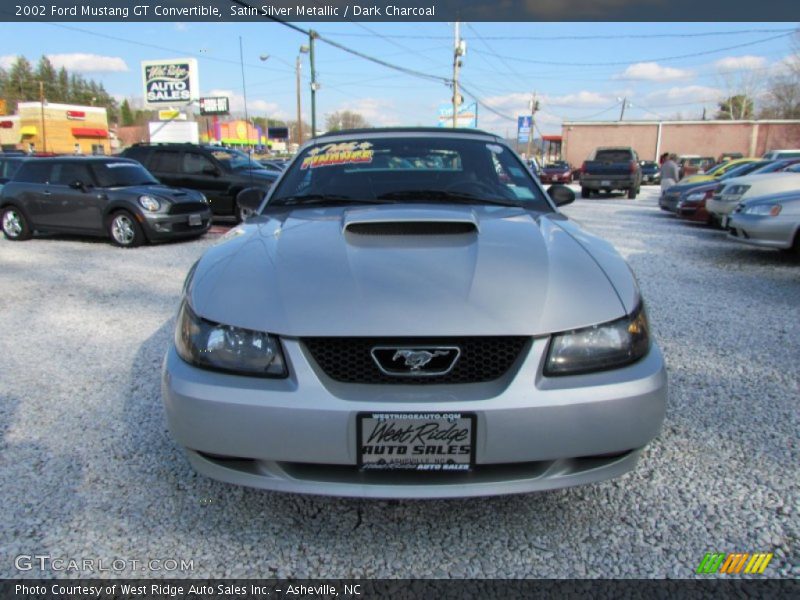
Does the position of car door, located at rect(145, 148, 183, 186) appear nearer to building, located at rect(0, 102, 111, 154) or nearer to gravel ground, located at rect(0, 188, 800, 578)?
gravel ground, located at rect(0, 188, 800, 578)

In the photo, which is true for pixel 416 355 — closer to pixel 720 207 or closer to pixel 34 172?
pixel 720 207

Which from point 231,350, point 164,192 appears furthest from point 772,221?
point 164,192

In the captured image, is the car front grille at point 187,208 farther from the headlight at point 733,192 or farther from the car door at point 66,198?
the headlight at point 733,192

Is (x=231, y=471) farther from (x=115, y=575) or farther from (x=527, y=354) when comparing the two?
(x=527, y=354)

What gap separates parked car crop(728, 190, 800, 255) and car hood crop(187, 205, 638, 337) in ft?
18.8

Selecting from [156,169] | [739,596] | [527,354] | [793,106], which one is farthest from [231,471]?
[793,106]

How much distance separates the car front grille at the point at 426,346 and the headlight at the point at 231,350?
0.45 ft

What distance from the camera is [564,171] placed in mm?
A: 30109

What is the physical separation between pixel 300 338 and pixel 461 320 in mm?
498

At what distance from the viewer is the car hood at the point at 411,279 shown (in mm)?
1715

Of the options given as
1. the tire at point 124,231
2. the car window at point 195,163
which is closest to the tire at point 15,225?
the tire at point 124,231

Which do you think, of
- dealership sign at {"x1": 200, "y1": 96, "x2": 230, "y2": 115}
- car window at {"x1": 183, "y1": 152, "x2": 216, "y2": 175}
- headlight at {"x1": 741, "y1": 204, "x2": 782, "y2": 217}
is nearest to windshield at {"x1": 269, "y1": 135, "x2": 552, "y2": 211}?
headlight at {"x1": 741, "y1": 204, "x2": 782, "y2": 217}

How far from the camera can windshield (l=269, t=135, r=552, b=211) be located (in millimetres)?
2906

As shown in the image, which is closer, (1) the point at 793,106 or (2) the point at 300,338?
(2) the point at 300,338
